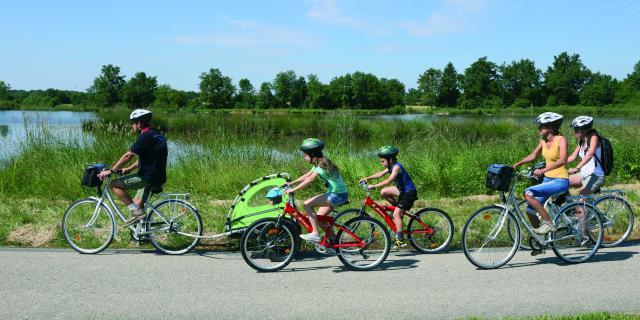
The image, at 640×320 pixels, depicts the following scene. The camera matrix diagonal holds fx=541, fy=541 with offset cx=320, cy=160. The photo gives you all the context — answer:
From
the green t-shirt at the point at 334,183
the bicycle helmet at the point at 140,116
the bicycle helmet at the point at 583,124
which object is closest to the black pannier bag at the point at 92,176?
the bicycle helmet at the point at 140,116

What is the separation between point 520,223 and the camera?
22.5ft

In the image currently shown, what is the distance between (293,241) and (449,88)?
5410 inches

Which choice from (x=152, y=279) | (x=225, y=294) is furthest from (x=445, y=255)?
(x=152, y=279)

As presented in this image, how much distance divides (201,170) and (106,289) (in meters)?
7.15

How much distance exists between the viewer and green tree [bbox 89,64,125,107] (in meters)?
113

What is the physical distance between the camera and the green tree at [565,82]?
118 meters

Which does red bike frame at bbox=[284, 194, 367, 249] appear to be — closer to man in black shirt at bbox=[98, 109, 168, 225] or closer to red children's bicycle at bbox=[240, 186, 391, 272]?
red children's bicycle at bbox=[240, 186, 391, 272]

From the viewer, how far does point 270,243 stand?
20.3ft

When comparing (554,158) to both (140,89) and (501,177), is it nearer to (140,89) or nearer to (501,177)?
(501,177)

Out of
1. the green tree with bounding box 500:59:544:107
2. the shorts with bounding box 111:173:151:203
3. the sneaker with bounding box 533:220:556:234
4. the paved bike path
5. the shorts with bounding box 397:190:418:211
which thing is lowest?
the paved bike path

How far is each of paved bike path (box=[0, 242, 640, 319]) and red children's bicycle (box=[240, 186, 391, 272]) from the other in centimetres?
15

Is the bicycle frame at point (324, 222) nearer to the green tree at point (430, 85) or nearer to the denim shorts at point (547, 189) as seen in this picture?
the denim shorts at point (547, 189)

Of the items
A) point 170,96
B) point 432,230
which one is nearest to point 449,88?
point 170,96

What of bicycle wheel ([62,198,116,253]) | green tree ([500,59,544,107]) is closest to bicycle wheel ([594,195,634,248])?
bicycle wheel ([62,198,116,253])
